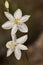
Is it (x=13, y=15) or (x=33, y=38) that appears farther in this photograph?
(x=33, y=38)

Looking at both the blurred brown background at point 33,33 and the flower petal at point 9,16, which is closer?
the flower petal at point 9,16

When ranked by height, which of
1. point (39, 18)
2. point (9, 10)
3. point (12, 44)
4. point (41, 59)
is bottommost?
point (41, 59)

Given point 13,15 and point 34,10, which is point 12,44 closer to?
point 13,15

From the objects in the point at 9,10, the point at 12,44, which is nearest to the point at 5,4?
the point at 9,10

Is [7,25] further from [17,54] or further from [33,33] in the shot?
[33,33]

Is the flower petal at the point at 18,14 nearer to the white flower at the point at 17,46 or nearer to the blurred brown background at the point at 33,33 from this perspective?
the white flower at the point at 17,46

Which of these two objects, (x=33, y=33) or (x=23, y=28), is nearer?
(x=23, y=28)

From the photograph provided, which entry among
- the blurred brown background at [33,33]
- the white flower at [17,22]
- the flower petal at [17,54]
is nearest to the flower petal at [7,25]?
the white flower at [17,22]

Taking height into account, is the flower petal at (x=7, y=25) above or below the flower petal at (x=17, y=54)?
above

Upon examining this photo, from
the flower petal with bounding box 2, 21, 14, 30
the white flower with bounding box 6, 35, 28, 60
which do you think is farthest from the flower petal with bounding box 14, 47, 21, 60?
the flower petal with bounding box 2, 21, 14, 30

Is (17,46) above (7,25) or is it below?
A: below

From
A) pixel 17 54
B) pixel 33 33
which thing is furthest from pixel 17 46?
pixel 33 33
